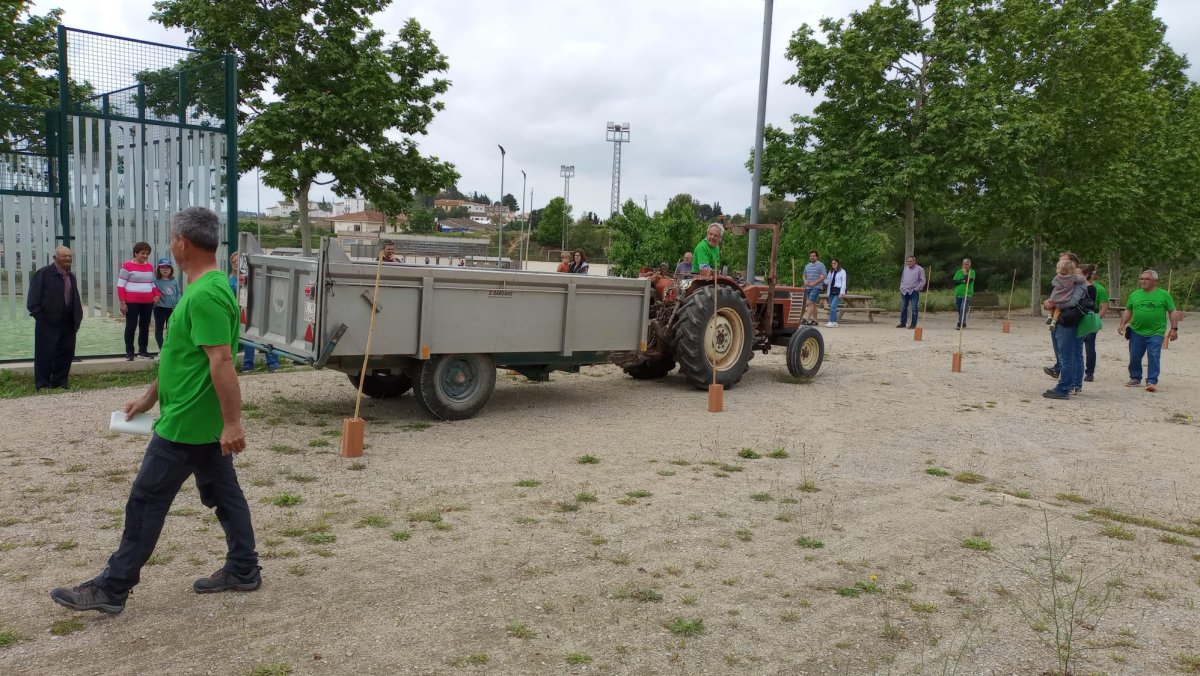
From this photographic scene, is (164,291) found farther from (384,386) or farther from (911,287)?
(911,287)

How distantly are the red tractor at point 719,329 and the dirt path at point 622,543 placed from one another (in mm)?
1171

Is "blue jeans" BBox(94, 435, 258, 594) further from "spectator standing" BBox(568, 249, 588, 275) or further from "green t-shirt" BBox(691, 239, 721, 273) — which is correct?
"spectator standing" BBox(568, 249, 588, 275)

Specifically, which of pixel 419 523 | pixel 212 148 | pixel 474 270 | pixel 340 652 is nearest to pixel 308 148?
pixel 212 148

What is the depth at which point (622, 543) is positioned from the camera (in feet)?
16.7

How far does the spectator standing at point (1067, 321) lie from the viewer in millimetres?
10992

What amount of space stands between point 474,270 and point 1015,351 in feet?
40.2

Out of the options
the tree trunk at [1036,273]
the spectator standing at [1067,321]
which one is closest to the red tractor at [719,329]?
the spectator standing at [1067,321]

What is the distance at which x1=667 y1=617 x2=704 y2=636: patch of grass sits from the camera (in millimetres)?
3918

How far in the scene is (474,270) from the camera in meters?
8.33

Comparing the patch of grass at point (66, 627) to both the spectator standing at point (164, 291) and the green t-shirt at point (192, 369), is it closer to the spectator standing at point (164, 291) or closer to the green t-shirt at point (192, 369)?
the green t-shirt at point (192, 369)

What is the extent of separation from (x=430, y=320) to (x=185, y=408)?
4180mm

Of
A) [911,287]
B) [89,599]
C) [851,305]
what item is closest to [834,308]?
[911,287]

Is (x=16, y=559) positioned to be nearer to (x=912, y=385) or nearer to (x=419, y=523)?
(x=419, y=523)

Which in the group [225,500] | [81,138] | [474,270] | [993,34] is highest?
[993,34]
